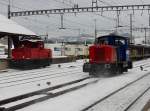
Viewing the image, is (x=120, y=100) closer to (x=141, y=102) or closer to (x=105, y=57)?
(x=141, y=102)

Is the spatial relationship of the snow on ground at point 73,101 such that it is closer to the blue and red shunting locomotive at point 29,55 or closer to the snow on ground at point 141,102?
the snow on ground at point 141,102

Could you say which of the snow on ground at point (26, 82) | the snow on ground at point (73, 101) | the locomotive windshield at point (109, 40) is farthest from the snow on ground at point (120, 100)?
the locomotive windshield at point (109, 40)

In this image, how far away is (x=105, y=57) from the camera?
23922 mm

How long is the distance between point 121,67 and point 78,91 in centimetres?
1035

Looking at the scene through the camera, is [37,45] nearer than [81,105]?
No

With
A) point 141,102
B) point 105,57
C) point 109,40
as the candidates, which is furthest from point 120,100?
point 109,40

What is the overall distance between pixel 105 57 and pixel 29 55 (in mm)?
10316

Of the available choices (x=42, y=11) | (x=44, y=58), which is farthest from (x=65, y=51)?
(x=44, y=58)

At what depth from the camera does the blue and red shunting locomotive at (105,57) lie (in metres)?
23.6

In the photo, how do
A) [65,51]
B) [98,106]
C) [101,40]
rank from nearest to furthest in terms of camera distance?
[98,106] → [101,40] → [65,51]

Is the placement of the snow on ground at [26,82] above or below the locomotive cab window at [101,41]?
below

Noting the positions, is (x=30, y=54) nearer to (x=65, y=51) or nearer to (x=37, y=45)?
(x=37, y=45)

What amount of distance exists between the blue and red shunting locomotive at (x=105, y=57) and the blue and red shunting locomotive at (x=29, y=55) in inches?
364

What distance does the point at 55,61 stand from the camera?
44.0 metres
